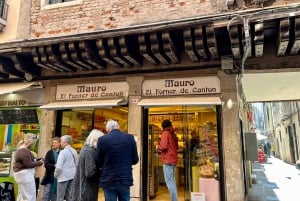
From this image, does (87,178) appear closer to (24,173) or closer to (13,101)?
(24,173)

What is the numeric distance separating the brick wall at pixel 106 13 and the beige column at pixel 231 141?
5.36 feet

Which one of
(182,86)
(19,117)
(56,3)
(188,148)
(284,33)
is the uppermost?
(56,3)

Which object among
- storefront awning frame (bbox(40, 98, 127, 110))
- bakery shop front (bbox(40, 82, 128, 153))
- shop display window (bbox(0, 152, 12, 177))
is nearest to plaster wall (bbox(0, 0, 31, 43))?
bakery shop front (bbox(40, 82, 128, 153))

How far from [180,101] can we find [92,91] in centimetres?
232

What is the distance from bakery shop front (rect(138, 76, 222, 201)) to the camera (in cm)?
588

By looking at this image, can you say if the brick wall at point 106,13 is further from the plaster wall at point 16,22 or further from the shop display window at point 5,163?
the shop display window at point 5,163

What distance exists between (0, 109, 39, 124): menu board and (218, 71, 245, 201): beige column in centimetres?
485

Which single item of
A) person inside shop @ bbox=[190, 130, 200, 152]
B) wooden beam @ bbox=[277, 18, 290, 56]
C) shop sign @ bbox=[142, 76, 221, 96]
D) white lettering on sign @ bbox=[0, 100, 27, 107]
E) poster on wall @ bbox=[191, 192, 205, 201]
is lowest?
poster on wall @ bbox=[191, 192, 205, 201]

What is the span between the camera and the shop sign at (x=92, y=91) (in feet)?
21.7

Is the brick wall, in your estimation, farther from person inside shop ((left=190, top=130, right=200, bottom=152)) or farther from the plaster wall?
person inside shop ((left=190, top=130, right=200, bottom=152))

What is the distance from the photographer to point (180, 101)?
5.85m

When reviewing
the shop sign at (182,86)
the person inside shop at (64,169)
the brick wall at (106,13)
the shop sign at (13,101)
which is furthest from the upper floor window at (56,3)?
the person inside shop at (64,169)

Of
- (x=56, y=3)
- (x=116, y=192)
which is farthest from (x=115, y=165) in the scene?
(x=56, y=3)

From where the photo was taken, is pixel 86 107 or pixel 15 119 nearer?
pixel 86 107
